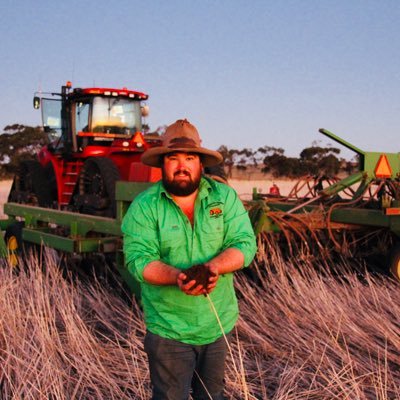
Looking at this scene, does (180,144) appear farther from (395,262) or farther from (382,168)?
(382,168)

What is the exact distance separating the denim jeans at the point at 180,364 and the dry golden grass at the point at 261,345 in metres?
0.24

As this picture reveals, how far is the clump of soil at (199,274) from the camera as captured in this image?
2240 millimetres

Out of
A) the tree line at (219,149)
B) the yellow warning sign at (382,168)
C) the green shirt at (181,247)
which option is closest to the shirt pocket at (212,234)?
the green shirt at (181,247)

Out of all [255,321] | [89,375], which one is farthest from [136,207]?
[255,321]

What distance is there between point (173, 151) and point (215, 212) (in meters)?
0.29

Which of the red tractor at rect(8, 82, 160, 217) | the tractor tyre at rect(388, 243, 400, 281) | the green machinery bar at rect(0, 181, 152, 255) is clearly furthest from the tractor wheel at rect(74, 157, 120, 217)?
the tractor tyre at rect(388, 243, 400, 281)

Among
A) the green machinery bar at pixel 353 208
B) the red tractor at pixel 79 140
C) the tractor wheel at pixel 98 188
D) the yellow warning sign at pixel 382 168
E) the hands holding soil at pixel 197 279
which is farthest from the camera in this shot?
the red tractor at pixel 79 140

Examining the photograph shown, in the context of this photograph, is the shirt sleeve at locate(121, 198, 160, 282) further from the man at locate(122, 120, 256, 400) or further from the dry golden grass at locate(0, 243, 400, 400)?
the dry golden grass at locate(0, 243, 400, 400)

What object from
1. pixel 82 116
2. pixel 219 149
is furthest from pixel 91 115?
pixel 219 149

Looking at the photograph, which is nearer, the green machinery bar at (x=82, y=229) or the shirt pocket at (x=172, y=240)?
the shirt pocket at (x=172, y=240)

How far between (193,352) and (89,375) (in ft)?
3.73

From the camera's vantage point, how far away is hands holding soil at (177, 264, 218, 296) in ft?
7.34

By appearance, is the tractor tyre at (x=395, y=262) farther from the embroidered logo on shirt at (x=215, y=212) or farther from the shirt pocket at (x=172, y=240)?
the shirt pocket at (x=172, y=240)

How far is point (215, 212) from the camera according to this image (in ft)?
8.34
